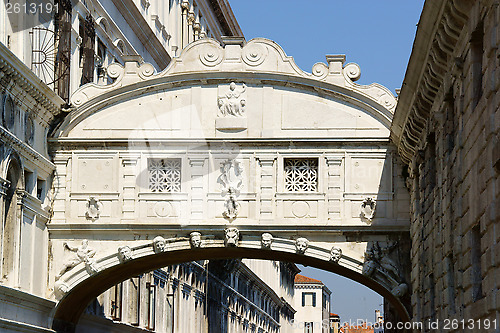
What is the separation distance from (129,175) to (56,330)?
4.01m

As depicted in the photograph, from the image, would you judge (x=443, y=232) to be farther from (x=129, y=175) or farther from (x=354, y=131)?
(x=129, y=175)

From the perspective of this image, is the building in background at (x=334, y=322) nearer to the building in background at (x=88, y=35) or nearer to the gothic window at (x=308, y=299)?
the gothic window at (x=308, y=299)

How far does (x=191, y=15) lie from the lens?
49.1 metres

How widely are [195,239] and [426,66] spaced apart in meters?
8.12

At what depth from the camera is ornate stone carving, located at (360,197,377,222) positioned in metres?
25.2

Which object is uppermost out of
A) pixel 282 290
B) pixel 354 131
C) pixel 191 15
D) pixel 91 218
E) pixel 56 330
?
pixel 191 15

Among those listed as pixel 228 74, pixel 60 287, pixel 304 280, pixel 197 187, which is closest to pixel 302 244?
pixel 197 187

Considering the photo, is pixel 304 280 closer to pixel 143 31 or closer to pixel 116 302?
pixel 143 31

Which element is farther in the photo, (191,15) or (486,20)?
(191,15)

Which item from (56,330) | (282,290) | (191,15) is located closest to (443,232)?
(56,330)

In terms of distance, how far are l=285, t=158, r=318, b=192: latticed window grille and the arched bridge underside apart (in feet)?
0.09

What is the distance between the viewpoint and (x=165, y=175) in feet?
84.5

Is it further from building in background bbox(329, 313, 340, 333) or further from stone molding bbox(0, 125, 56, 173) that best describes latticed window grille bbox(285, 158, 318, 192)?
building in background bbox(329, 313, 340, 333)

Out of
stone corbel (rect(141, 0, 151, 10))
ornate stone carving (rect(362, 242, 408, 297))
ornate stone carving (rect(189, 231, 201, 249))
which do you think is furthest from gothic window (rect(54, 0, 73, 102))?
stone corbel (rect(141, 0, 151, 10))
